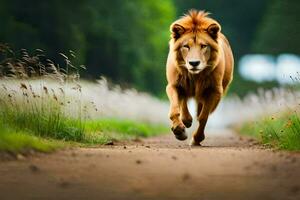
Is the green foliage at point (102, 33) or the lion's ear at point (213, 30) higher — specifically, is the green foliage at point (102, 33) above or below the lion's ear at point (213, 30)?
above

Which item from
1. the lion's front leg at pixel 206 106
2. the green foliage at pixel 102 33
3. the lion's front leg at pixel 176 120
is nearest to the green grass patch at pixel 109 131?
the lion's front leg at pixel 176 120

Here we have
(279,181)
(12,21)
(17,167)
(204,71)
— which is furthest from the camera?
(12,21)

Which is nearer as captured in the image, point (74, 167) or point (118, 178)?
point (118, 178)

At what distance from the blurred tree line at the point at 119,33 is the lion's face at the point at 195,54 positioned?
4326 millimetres

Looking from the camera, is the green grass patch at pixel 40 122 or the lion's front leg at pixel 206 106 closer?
the green grass patch at pixel 40 122

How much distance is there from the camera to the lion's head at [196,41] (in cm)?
1356

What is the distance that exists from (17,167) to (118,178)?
1.23m

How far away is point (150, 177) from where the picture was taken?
333 inches

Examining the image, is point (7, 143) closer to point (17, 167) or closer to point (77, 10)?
point (17, 167)

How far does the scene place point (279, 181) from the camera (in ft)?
27.6

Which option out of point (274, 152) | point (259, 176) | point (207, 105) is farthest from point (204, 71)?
point (259, 176)

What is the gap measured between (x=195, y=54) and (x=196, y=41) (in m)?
0.24

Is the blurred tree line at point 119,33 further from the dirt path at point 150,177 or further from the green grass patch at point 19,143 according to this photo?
the dirt path at point 150,177

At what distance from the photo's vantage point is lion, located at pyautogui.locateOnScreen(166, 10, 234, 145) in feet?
44.5
